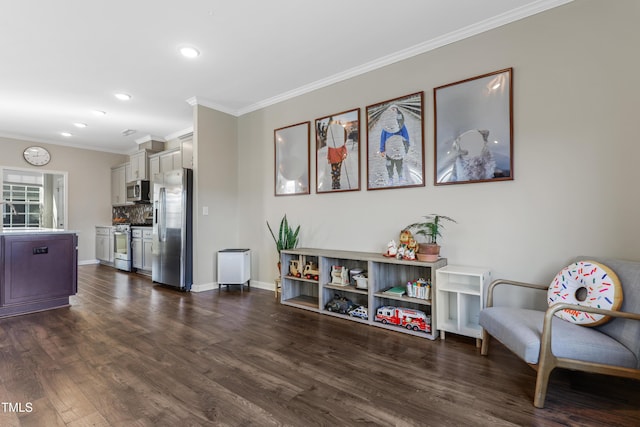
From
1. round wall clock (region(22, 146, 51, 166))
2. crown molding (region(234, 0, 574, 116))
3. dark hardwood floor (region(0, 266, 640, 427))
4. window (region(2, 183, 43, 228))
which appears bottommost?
dark hardwood floor (region(0, 266, 640, 427))

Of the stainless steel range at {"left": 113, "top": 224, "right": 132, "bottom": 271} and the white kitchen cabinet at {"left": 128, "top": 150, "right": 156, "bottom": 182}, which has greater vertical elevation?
the white kitchen cabinet at {"left": 128, "top": 150, "right": 156, "bottom": 182}

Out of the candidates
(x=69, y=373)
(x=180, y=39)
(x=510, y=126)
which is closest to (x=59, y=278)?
(x=69, y=373)

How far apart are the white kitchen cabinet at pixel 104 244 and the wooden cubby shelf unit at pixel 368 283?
4871 millimetres

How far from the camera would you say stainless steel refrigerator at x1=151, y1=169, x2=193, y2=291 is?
4273mm

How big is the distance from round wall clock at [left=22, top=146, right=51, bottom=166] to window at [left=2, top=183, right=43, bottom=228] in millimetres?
608

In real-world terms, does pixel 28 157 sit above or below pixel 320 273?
above

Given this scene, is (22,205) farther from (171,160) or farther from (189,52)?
(189,52)

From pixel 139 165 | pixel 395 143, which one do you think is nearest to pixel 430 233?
pixel 395 143

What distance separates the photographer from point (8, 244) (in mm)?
3279

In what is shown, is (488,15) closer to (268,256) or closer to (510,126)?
(510,126)

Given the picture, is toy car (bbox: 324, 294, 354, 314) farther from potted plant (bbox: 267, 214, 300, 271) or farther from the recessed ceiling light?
the recessed ceiling light

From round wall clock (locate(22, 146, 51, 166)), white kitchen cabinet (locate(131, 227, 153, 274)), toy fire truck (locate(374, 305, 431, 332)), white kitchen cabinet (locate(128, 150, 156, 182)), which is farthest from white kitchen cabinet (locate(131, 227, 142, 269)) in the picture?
toy fire truck (locate(374, 305, 431, 332))

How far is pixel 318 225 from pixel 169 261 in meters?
2.29

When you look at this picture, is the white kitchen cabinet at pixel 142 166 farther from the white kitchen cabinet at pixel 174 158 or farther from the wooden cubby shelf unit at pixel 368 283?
the wooden cubby shelf unit at pixel 368 283
